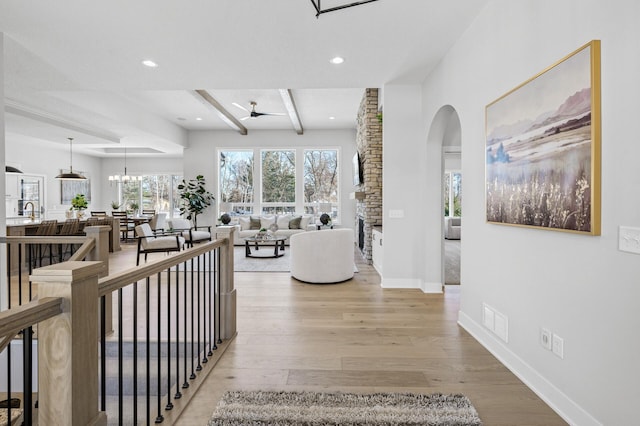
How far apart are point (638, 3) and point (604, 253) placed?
106 cm

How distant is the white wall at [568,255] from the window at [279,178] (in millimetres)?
6706

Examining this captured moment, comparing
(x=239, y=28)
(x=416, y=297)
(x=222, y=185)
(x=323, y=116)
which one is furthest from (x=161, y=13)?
(x=222, y=185)

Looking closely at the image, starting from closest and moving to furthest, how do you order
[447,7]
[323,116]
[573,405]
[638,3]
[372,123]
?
[638,3]
[573,405]
[447,7]
[372,123]
[323,116]

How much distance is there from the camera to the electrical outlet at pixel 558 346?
1814mm

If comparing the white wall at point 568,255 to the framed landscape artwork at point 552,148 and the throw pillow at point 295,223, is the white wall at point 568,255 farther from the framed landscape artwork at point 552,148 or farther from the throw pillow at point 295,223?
the throw pillow at point 295,223

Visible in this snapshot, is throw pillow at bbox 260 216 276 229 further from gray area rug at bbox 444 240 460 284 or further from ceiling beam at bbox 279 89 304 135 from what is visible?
gray area rug at bbox 444 240 460 284

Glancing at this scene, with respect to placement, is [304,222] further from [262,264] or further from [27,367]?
[27,367]

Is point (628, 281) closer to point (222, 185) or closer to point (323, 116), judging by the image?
point (323, 116)

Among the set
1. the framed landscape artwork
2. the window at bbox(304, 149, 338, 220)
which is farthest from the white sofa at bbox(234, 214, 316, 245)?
the framed landscape artwork

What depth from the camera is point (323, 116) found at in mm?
7680

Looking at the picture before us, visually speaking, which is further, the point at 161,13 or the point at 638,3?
the point at 161,13

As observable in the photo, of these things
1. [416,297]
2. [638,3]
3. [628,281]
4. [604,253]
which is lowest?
[416,297]

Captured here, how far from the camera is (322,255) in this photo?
4.55 m

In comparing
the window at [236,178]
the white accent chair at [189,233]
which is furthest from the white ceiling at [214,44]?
the window at [236,178]
